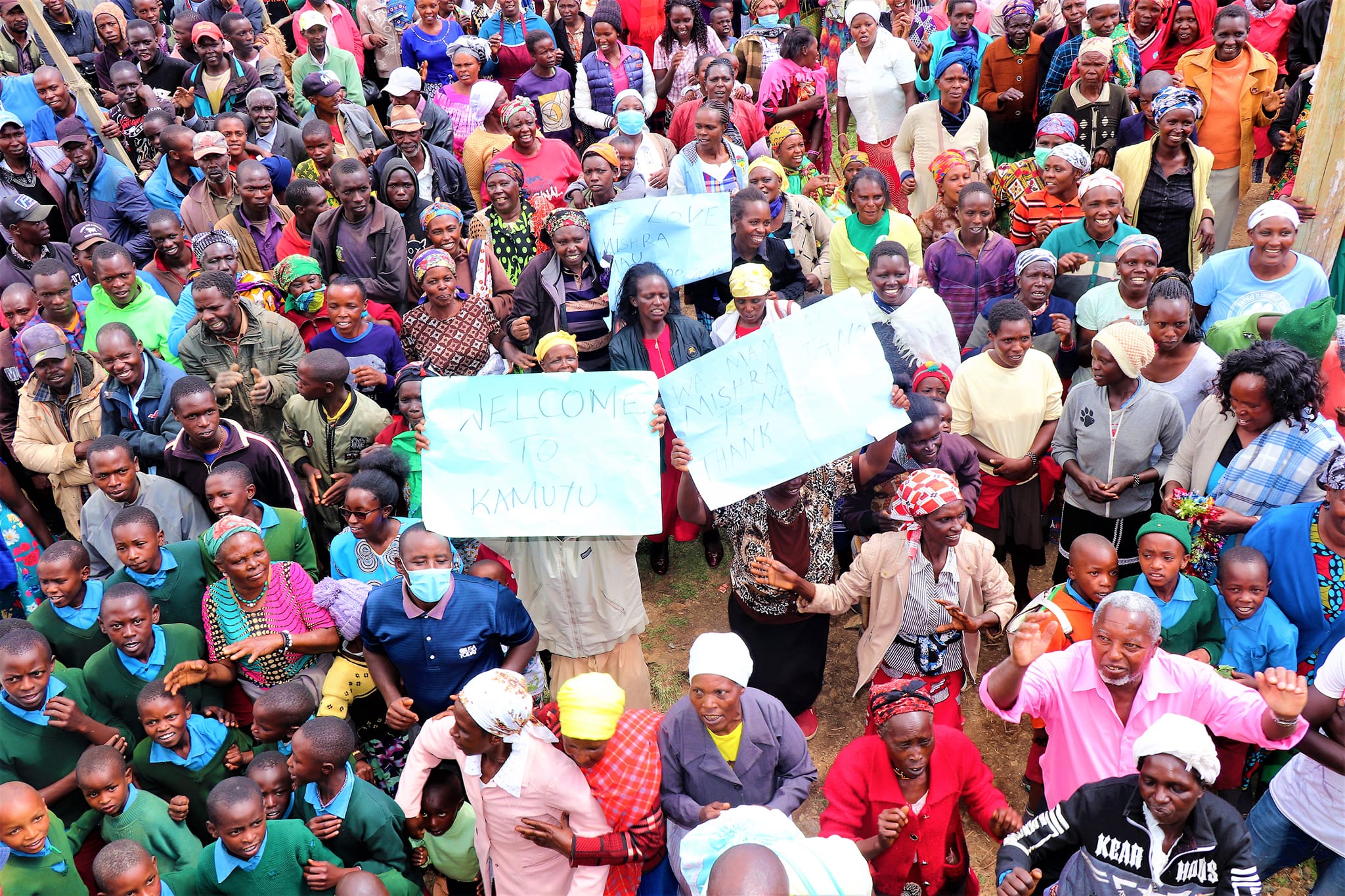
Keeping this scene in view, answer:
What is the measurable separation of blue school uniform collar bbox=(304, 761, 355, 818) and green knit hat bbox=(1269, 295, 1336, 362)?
5.13 meters

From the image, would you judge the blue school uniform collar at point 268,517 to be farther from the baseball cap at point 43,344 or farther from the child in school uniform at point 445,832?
the baseball cap at point 43,344

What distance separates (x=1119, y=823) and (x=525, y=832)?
7.35 feet

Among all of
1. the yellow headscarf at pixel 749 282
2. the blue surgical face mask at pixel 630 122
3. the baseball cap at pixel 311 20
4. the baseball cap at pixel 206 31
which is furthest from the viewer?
the baseball cap at pixel 311 20

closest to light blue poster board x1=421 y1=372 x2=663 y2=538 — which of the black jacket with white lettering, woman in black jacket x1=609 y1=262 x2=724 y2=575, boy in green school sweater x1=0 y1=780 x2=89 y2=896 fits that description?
woman in black jacket x1=609 y1=262 x2=724 y2=575

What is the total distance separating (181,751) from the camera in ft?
16.7

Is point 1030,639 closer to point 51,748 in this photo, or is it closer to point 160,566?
point 160,566

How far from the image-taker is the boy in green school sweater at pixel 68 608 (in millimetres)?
5520

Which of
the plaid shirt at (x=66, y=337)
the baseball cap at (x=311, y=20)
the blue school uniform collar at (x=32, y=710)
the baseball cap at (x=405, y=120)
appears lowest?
the blue school uniform collar at (x=32, y=710)

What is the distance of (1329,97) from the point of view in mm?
7027

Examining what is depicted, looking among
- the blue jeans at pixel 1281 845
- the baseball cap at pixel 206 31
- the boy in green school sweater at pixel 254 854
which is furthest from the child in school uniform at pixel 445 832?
the baseball cap at pixel 206 31

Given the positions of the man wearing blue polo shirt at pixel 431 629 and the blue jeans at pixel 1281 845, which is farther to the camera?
the man wearing blue polo shirt at pixel 431 629

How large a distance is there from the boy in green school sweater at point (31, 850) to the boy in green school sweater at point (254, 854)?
1.74 ft

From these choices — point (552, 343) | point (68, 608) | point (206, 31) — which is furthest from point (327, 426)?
point (206, 31)

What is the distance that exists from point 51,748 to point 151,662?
0.56m
